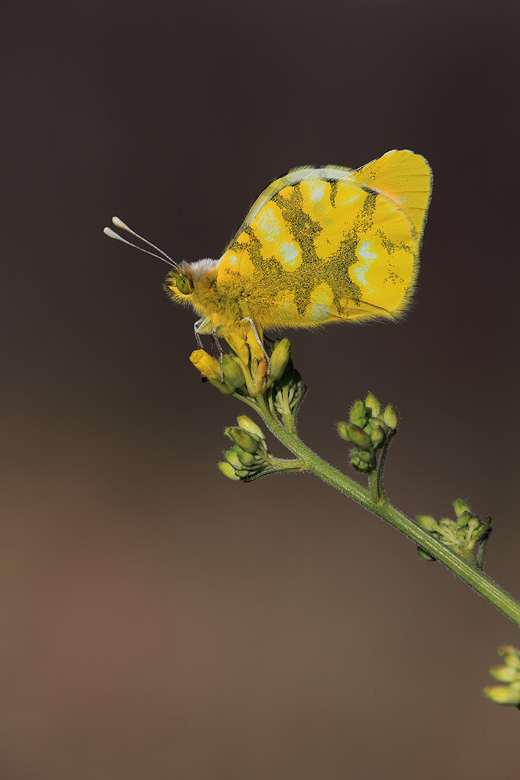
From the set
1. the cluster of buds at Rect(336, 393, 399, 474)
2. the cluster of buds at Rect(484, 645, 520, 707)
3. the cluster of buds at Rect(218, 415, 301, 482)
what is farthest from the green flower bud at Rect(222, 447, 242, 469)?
the cluster of buds at Rect(484, 645, 520, 707)

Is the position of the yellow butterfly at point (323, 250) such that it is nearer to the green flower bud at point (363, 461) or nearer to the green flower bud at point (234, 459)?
the green flower bud at point (234, 459)

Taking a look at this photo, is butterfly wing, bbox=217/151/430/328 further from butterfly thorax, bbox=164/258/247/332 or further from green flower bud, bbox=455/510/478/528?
green flower bud, bbox=455/510/478/528

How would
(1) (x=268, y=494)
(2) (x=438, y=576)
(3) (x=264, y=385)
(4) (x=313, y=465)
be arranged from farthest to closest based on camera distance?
1. (1) (x=268, y=494)
2. (2) (x=438, y=576)
3. (3) (x=264, y=385)
4. (4) (x=313, y=465)

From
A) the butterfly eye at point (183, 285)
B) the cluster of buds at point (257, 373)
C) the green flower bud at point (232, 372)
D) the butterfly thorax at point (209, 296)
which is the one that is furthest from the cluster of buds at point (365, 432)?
the butterfly eye at point (183, 285)

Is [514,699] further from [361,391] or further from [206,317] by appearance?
[361,391]

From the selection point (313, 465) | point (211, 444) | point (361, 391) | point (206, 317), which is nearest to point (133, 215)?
point (211, 444)

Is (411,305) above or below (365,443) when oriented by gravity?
above
